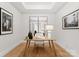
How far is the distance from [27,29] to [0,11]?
427 centimetres

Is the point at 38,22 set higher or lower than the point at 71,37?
higher

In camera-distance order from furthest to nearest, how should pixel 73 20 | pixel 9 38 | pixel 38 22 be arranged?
pixel 38 22 < pixel 9 38 < pixel 73 20

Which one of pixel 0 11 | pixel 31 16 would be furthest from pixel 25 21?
pixel 0 11

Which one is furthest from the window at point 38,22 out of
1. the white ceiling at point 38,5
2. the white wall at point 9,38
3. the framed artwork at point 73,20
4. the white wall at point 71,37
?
the framed artwork at point 73,20

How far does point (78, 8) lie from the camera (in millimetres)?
3072

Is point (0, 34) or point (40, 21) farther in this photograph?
point (40, 21)

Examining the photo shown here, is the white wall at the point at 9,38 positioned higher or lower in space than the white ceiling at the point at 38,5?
lower

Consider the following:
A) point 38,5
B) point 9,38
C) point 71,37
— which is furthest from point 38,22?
point 71,37

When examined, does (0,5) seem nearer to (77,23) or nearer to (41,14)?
(77,23)

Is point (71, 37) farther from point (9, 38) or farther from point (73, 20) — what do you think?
point (9, 38)

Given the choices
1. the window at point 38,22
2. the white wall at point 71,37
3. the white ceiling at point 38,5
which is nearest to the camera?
the white wall at point 71,37

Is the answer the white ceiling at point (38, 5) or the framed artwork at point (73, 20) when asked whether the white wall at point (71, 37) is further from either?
the white ceiling at point (38, 5)

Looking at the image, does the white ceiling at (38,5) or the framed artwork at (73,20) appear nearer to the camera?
the framed artwork at (73,20)

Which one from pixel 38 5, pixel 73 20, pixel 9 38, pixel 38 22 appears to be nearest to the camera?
pixel 73 20
